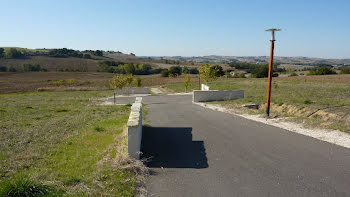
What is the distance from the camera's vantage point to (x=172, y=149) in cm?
831

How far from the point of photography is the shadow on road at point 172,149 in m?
7.00

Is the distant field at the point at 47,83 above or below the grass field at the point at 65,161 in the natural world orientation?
below

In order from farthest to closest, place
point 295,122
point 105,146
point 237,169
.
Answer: point 295,122, point 105,146, point 237,169

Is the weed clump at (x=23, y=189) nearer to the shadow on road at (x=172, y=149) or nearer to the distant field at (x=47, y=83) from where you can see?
the shadow on road at (x=172, y=149)

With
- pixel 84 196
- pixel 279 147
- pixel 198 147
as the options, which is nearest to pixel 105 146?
pixel 198 147

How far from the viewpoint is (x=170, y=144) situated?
29.3ft

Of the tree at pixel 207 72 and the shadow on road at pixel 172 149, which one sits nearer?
the shadow on road at pixel 172 149

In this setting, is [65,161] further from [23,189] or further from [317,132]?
[317,132]

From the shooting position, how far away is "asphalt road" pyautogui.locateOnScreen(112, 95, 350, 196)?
213 inches

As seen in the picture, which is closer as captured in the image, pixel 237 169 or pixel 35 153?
pixel 237 169

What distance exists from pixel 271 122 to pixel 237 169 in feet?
21.7

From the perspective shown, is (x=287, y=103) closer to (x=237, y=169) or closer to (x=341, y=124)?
(x=341, y=124)

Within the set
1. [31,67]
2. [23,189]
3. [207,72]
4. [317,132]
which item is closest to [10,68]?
[31,67]

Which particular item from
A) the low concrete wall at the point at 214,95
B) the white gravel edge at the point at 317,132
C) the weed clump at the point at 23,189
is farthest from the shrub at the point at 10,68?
the weed clump at the point at 23,189
